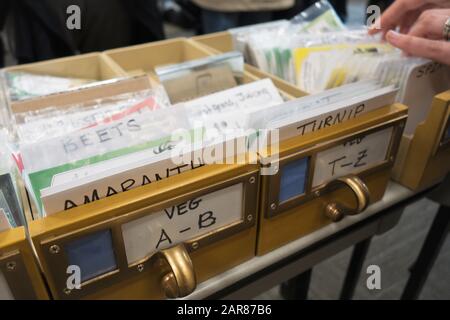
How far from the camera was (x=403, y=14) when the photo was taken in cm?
78

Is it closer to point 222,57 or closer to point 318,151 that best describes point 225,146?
point 318,151

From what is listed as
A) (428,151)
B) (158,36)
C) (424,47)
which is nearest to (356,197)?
(428,151)

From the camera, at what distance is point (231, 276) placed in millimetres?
544

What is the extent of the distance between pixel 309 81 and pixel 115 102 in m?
0.36

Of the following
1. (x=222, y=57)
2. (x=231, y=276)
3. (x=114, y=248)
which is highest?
(x=222, y=57)

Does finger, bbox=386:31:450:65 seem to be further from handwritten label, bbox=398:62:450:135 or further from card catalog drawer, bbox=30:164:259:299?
card catalog drawer, bbox=30:164:259:299

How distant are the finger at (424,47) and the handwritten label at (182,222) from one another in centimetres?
41

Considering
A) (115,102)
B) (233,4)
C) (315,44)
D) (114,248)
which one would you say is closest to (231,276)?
(114,248)

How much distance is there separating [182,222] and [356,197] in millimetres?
252

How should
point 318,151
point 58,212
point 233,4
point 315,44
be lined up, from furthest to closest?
point 233,4
point 315,44
point 318,151
point 58,212

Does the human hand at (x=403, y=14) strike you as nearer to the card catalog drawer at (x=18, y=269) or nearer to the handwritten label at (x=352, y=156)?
the handwritten label at (x=352, y=156)

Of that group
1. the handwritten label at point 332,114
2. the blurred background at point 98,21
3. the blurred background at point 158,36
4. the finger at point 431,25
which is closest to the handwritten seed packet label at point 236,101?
the handwritten label at point 332,114

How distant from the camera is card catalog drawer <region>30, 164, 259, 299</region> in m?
0.40

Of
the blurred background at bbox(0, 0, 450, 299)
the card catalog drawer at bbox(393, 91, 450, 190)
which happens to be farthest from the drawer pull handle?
the blurred background at bbox(0, 0, 450, 299)
